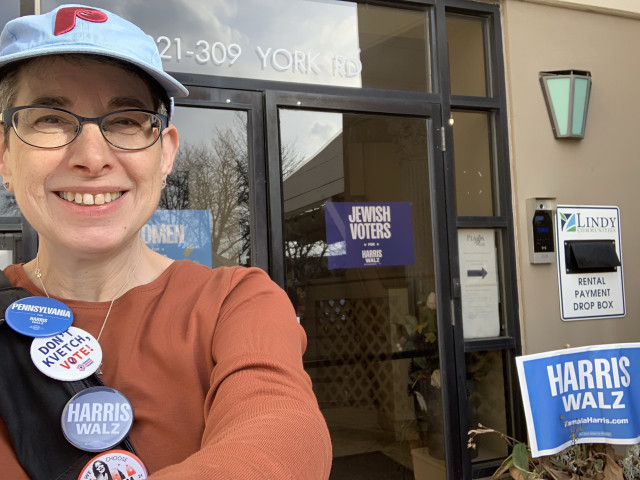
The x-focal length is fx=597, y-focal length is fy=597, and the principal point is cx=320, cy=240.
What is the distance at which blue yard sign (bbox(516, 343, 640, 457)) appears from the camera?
7.88 feet

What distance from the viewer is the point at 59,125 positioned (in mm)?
1050

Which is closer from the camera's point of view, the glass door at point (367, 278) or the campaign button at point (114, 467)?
the campaign button at point (114, 467)

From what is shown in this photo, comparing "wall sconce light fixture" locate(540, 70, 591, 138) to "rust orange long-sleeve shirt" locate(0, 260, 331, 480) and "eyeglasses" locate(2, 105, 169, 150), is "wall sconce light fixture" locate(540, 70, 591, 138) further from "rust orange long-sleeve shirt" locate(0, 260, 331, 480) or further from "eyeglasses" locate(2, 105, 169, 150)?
"eyeglasses" locate(2, 105, 169, 150)

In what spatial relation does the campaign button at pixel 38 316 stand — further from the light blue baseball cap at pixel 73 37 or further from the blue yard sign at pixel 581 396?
the blue yard sign at pixel 581 396

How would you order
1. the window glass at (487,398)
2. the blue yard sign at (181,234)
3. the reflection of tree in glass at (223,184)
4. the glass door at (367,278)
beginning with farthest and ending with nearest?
the window glass at (487,398) → the glass door at (367,278) → the reflection of tree in glass at (223,184) → the blue yard sign at (181,234)

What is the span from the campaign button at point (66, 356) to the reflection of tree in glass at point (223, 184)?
2018 mm

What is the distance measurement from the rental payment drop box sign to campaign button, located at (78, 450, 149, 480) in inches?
123

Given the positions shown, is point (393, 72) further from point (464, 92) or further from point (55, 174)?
point (55, 174)

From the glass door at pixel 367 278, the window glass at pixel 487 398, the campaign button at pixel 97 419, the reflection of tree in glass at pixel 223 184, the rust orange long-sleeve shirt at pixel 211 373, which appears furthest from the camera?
the window glass at pixel 487 398

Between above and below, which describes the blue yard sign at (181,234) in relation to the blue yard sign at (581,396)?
above

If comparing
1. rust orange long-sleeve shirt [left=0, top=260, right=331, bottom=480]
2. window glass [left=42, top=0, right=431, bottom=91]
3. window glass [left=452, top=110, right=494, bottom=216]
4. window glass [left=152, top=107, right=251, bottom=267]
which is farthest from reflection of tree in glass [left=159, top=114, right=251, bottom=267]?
rust orange long-sleeve shirt [left=0, top=260, right=331, bottom=480]

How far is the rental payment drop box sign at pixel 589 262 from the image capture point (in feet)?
11.7

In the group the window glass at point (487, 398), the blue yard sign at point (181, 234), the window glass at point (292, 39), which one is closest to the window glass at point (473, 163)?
the window glass at point (292, 39)

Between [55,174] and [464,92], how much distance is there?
2.97 metres
